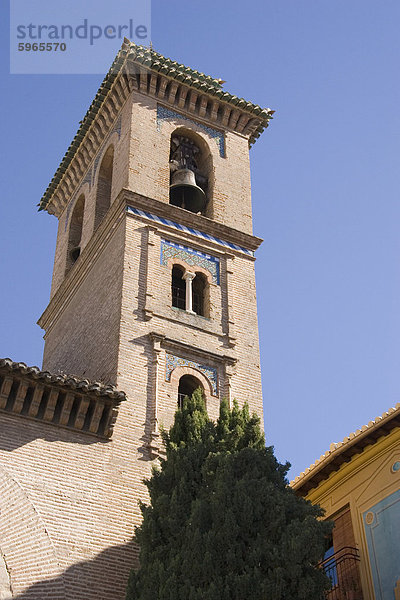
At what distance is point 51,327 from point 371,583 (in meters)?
9.15

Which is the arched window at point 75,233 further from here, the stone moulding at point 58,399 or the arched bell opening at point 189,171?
the stone moulding at point 58,399

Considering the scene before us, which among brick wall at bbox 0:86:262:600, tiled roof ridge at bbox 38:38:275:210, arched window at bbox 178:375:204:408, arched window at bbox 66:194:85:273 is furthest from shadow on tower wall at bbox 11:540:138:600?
tiled roof ridge at bbox 38:38:275:210

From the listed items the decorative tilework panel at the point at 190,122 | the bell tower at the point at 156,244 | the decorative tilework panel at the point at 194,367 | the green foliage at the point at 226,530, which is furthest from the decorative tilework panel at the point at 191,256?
the green foliage at the point at 226,530

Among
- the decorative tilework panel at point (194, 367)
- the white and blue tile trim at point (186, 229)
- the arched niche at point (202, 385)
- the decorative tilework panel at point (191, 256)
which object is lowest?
the arched niche at point (202, 385)

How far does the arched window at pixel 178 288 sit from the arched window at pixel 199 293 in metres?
0.26

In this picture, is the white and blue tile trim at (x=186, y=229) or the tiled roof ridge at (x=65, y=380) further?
the white and blue tile trim at (x=186, y=229)

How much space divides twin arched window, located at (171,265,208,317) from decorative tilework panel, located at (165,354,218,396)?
1239 millimetres

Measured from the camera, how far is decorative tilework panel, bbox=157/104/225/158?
18.4m

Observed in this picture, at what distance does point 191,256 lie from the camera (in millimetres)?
15859

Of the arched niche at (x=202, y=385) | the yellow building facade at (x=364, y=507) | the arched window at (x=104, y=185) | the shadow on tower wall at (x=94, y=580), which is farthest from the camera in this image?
the arched window at (x=104, y=185)

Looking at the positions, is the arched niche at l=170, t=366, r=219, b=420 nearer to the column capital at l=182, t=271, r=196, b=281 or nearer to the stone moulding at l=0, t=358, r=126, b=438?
the stone moulding at l=0, t=358, r=126, b=438

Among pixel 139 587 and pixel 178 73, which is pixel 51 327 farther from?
pixel 139 587

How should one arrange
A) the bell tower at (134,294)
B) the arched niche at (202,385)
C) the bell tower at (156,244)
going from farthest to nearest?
the bell tower at (156,244) → the arched niche at (202,385) → the bell tower at (134,294)

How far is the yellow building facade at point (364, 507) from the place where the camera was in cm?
1077
